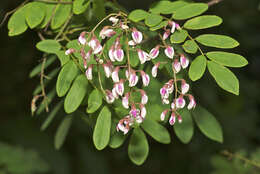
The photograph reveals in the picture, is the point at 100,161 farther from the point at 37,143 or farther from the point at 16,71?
the point at 16,71

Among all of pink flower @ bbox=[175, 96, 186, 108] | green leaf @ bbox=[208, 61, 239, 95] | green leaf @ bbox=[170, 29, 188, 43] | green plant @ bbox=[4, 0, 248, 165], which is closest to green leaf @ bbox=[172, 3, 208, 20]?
green plant @ bbox=[4, 0, 248, 165]

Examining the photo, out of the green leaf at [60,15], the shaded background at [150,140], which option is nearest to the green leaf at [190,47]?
the green leaf at [60,15]

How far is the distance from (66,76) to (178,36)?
0.43 meters

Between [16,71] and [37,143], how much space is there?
773 millimetres

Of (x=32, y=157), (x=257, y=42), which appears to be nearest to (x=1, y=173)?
(x=32, y=157)

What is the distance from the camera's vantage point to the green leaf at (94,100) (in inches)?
54.0

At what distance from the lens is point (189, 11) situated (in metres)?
1.43

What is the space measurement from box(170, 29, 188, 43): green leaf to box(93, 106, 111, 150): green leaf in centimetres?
36

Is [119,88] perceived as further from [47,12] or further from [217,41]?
[47,12]

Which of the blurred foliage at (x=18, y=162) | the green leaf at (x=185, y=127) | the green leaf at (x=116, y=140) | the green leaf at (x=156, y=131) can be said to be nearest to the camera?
the green leaf at (x=116, y=140)

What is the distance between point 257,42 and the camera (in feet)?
13.9

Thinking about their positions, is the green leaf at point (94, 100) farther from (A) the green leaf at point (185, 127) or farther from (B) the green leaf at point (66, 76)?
(A) the green leaf at point (185, 127)

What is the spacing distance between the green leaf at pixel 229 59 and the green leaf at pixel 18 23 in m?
0.76


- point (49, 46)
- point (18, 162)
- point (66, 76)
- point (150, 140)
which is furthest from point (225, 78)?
point (150, 140)
